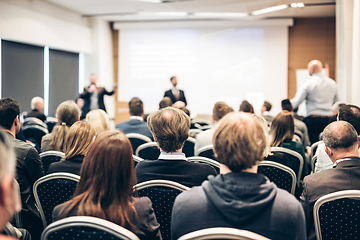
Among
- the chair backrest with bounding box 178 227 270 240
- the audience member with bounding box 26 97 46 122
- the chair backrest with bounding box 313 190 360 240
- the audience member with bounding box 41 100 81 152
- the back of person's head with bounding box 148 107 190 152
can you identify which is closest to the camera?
the chair backrest with bounding box 178 227 270 240

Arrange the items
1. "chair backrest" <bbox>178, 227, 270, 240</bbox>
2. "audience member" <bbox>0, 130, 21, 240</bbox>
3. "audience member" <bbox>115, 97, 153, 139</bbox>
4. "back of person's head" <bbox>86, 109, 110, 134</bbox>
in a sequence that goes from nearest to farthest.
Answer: "audience member" <bbox>0, 130, 21, 240</bbox> < "chair backrest" <bbox>178, 227, 270, 240</bbox> < "back of person's head" <bbox>86, 109, 110, 134</bbox> < "audience member" <bbox>115, 97, 153, 139</bbox>

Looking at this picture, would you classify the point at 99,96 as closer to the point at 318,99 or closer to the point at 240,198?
the point at 318,99

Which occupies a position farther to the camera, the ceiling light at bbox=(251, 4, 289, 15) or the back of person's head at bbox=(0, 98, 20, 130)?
the ceiling light at bbox=(251, 4, 289, 15)

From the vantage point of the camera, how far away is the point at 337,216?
1487 millimetres

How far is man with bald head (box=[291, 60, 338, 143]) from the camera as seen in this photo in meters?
4.92

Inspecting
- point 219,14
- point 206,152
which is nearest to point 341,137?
point 206,152

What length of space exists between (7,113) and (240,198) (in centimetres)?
200

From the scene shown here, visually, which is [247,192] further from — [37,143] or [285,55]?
[285,55]

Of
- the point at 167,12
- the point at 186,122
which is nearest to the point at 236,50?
the point at 167,12

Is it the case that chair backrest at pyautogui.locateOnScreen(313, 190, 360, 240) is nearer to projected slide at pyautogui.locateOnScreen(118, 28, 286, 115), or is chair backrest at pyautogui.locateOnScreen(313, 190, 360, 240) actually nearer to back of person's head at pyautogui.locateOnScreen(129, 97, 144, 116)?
back of person's head at pyautogui.locateOnScreen(129, 97, 144, 116)

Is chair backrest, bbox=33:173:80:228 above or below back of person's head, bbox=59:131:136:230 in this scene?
below

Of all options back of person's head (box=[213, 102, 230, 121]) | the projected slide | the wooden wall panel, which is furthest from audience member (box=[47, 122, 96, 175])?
the wooden wall panel

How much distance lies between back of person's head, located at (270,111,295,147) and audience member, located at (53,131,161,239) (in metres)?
1.97

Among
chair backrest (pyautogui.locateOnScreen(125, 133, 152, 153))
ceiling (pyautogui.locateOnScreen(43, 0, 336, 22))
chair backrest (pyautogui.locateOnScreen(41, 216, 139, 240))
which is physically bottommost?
chair backrest (pyautogui.locateOnScreen(41, 216, 139, 240))
